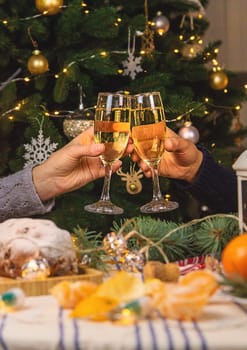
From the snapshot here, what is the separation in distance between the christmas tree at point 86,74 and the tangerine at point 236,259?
5.30ft

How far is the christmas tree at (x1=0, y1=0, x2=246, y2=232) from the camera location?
286 centimetres

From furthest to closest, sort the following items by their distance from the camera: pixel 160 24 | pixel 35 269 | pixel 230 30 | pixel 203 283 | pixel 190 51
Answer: pixel 230 30 < pixel 190 51 < pixel 160 24 < pixel 35 269 < pixel 203 283

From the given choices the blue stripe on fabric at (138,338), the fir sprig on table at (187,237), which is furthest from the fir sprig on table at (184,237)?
the blue stripe on fabric at (138,338)

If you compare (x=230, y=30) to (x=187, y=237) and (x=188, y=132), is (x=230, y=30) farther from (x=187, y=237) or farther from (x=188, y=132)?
(x=187, y=237)

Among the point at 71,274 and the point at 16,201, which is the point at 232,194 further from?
the point at 71,274

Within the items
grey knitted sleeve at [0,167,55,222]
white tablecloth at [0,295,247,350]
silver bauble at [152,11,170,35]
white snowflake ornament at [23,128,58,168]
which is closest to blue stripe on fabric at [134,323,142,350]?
white tablecloth at [0,295,247,350]

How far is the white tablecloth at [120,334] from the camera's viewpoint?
80 cm

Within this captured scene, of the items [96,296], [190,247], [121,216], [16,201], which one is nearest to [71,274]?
[96,296]

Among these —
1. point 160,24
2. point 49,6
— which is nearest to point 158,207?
point 49,6

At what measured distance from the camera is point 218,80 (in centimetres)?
325

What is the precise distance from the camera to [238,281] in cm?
94

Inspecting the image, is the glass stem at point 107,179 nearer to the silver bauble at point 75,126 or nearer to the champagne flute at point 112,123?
the champagne flute at point 112,123

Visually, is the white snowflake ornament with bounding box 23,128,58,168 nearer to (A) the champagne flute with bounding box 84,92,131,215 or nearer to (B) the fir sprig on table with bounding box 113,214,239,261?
(A) the champagne flute with bounding box 84,92,131,215

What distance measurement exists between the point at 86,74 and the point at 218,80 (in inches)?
22.8
